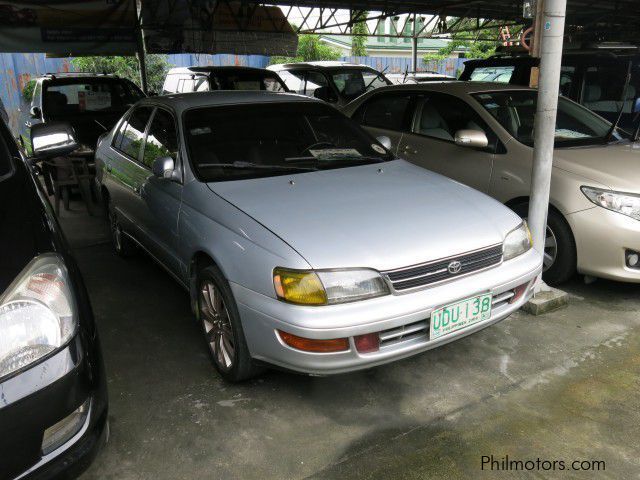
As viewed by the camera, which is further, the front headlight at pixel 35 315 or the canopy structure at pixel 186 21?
the canopy structure at pixel 186 21

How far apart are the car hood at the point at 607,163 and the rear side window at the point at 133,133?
9.95ft

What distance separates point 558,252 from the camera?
12.7 ft

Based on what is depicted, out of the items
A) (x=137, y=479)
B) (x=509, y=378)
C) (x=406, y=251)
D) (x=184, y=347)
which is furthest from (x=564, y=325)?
(x=137, y=479)

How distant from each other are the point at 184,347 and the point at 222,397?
621 mm

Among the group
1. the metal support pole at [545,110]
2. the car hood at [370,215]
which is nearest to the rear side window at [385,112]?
the metal support pole at [545,110]

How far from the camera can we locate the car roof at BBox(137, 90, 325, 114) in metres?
3.60

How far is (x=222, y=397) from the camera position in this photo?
2766 millimetres

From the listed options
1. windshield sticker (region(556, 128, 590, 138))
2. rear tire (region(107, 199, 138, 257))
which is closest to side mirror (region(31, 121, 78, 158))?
rear tire (region(107, 199, 138, 257))

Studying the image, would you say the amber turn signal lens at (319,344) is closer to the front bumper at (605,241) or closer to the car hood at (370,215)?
the car hood at (370,215)

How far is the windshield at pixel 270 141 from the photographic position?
323cm

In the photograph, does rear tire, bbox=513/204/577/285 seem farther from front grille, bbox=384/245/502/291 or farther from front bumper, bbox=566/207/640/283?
front grille, bbox=384/245/502/291

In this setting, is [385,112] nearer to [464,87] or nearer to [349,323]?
[464,87]

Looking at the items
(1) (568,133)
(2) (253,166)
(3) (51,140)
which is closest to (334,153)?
(2) (253,166)

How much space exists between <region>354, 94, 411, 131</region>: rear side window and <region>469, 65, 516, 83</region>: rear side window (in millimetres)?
2758
